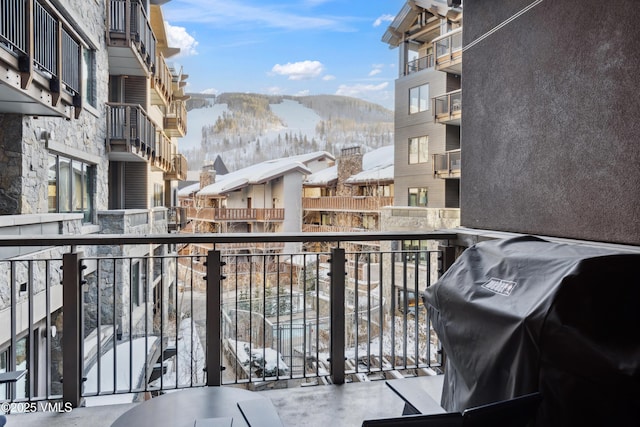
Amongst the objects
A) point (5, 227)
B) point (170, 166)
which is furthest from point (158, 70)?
point (5, 227)

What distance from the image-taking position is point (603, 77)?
6.60 ft

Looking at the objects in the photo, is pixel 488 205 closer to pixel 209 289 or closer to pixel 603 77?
pixel 603 77

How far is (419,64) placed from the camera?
12.1 m

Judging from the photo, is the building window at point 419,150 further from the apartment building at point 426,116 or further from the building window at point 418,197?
the building window at point 418,197

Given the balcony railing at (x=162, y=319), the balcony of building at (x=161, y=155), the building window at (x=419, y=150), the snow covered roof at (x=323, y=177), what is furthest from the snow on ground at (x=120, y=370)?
the snow covered roof at (x=323, y=177)

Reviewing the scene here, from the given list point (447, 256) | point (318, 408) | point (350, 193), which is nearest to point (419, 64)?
point (350, 193)

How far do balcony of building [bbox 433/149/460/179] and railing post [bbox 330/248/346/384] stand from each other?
8.21 meters

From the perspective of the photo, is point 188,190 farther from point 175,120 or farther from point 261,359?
point 261,359

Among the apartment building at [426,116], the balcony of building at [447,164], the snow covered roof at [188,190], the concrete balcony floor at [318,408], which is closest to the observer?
the concrete balcony floor at [318,408]

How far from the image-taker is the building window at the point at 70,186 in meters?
6.19

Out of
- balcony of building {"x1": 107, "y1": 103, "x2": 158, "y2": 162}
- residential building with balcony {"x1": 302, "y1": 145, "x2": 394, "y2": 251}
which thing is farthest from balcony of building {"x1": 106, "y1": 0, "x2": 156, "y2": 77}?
residential building with balcony {"x1": 302, "y1": 145, "x2": 394, "y2": 251}

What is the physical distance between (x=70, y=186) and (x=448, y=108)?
27.5 feet

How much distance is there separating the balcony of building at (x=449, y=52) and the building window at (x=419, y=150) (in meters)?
1.91

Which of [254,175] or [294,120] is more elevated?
[294,120]
